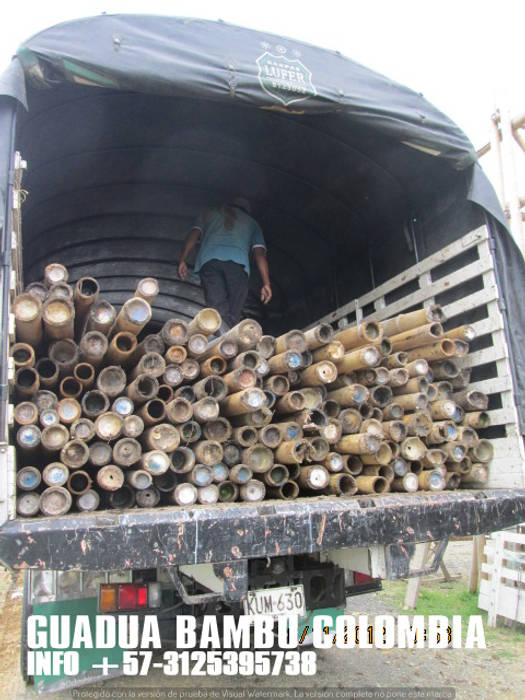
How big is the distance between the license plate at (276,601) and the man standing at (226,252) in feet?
7.05

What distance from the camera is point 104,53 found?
2.69m

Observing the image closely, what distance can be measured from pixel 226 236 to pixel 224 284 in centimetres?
37

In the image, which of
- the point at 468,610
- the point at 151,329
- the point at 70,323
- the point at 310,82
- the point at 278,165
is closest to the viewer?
the point at 70,323

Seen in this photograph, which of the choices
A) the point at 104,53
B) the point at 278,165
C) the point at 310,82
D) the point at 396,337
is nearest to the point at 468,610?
the point at 396,337

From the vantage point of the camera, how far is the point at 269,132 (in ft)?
13.0

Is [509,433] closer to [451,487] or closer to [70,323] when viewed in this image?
[451,487]

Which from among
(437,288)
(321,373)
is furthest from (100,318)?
(437,288)

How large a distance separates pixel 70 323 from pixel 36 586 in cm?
160

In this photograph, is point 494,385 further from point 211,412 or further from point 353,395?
point 211,412

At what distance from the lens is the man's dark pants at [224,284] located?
4387mm

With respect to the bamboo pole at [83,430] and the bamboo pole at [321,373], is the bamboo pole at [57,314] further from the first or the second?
the bamboo pole at [321,373]

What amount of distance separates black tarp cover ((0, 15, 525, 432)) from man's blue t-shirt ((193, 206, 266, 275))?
0.27 meters

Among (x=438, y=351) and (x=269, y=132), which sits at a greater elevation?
(x=269, y=132)

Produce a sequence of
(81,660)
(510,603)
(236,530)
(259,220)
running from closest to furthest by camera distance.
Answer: (236,530) → (81,660) → (510,603) → (259,220)
